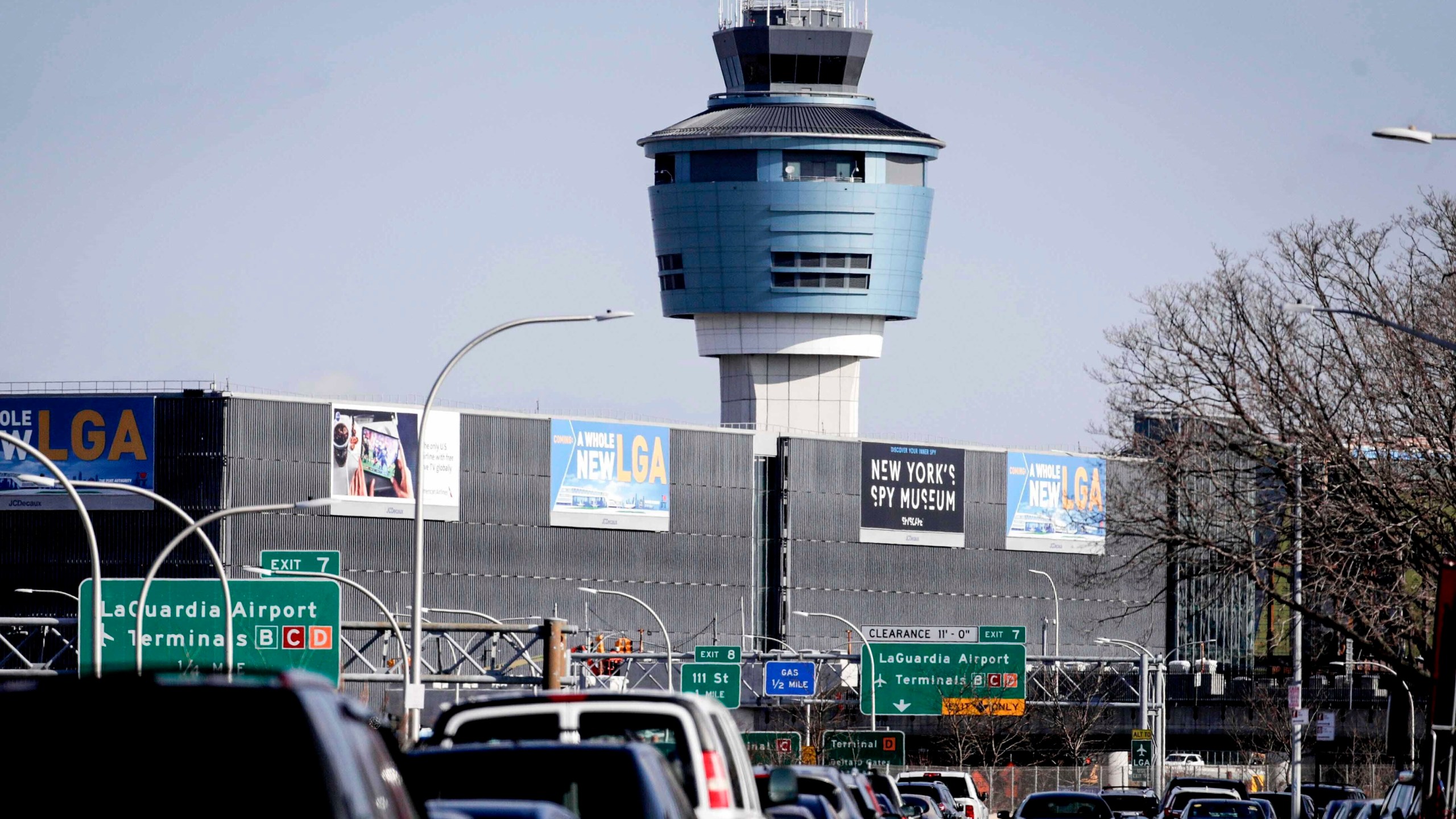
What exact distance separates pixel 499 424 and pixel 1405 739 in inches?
3853

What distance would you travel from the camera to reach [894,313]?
142 meters

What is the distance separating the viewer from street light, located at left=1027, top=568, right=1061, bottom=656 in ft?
426

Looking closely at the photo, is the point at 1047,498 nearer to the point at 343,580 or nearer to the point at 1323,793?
the point at 1323,793

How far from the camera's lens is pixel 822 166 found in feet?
455

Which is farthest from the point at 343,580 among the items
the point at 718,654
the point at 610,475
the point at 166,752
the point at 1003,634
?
the point at 610,475

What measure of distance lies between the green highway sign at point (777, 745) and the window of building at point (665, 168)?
3376 inches

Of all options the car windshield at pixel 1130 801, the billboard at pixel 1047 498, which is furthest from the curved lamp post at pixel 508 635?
the billboard at pixel 1047 498

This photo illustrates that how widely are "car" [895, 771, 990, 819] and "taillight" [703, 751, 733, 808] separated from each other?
87.5 feet

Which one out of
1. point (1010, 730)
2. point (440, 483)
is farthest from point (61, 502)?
point (1010, 730)

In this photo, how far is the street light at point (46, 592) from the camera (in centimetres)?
10156

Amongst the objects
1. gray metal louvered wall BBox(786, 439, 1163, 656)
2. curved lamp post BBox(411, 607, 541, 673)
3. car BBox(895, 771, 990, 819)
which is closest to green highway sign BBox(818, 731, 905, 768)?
car BBox(895, 771, 990, 819)

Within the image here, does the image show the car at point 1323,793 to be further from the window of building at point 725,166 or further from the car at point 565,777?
the window of building at point 725,166

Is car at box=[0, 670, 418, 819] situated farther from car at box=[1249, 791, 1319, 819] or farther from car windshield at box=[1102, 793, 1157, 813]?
car at box=[1249, 791, 1319, 819]

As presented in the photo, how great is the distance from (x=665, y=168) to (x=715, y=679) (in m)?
80.8
